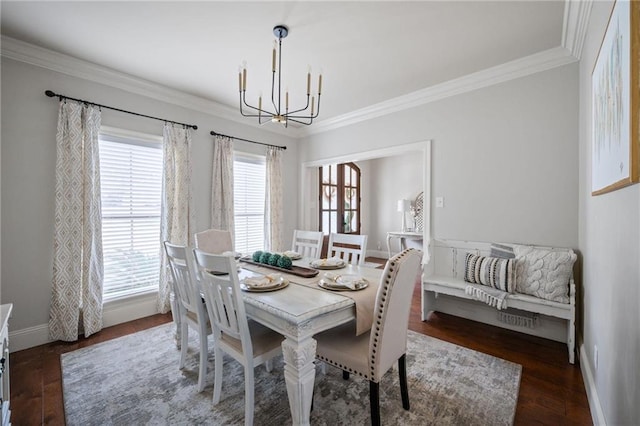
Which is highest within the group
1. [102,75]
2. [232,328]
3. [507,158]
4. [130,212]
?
[102,75]

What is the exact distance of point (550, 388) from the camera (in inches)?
78.0

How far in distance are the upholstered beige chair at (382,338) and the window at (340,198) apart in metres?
4.59

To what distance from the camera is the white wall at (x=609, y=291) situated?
108cm

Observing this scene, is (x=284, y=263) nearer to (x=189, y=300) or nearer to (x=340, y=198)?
(x=189, y=300)

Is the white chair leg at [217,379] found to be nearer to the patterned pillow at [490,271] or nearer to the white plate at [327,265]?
the white plate at [327,265]

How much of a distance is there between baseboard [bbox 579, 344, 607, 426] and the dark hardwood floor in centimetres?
5

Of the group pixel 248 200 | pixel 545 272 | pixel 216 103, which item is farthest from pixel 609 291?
pixel 216 103

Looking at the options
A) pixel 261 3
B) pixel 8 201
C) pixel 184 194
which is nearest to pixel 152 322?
A: pixel 184 194

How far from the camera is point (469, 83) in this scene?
10.2 feet

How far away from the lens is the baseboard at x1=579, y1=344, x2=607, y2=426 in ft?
5.14

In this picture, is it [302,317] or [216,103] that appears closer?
[302,317]

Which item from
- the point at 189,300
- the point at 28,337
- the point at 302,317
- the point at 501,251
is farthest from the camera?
the point at 501,251

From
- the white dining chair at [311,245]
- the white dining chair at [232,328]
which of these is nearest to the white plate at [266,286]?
the white dining chair at [232,328]

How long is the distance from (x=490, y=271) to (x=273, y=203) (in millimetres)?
3081
